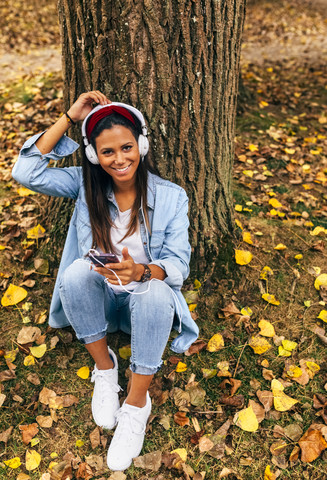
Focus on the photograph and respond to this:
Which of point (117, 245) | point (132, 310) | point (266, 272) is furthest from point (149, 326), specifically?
point (266, 272)

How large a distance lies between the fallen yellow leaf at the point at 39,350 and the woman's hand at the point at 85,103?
143 cm

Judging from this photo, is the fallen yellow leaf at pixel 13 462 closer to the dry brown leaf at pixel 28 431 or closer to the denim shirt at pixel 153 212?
the dry brown leaf at pixel 28 431

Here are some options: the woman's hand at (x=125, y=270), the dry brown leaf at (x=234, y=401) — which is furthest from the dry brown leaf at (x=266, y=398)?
the woman's hand at (x=125, y=270)

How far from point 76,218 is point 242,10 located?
162 centimetres

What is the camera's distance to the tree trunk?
2094mm

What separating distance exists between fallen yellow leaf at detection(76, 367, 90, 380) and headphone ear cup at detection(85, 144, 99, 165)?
1.26 meters

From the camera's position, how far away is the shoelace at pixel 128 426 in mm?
2084

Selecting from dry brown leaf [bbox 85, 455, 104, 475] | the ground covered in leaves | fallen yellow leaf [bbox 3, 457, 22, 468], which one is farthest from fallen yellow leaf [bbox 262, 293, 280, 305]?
fallen yellow leaf [bbox 3, 457, 22, 468]

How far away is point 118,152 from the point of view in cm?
204

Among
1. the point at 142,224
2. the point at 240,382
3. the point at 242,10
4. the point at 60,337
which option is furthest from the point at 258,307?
the point at 242,10

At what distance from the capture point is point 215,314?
2699mm

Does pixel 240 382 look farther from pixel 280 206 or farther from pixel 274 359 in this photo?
pixel 280 206

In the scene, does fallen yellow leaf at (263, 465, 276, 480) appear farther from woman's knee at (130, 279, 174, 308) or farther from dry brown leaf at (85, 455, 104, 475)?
woman's knee at (130, 279, 174, 308)

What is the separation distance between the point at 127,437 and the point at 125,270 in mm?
913
